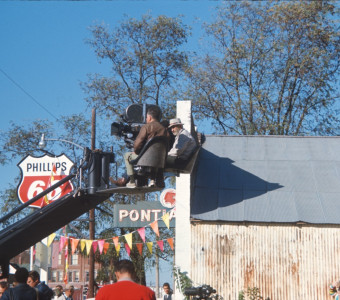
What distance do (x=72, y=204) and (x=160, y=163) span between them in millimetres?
2109

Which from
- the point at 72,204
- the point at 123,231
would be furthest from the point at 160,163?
the point at 123,231

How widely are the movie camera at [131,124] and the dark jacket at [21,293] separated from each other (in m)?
3.63

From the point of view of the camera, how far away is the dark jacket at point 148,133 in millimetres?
10742

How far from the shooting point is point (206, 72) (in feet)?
114

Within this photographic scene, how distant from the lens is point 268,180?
A: 16.1 metres

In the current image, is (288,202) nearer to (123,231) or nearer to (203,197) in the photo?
(203,197)

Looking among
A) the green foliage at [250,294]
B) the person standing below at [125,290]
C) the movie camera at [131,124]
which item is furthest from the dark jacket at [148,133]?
the green foliage at [250,294]

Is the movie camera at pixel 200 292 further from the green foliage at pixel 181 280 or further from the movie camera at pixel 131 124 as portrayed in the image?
the movie camera at pixel 131 124

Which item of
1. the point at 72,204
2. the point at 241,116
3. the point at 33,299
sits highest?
the point at 241,116

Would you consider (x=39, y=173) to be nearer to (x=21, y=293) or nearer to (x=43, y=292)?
(x=43, y=292)

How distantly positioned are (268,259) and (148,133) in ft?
18.1

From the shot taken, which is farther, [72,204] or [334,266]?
[334,266]

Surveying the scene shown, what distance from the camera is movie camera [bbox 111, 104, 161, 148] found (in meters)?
11.5

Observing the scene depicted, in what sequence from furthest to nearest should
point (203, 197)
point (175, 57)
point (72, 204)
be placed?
point (175, 57) < point (203, 197) < point (72, 204)
